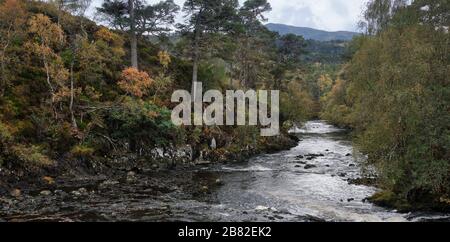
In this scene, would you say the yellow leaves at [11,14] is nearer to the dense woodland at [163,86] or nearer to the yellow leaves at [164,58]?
the dense woodland at [163,86]

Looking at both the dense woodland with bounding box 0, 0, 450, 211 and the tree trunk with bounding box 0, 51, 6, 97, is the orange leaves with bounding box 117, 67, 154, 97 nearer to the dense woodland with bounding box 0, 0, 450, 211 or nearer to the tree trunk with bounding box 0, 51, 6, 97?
the dense woodland with bounding box 0, 0, 450, 211

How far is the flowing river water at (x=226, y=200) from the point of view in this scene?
1944 centimetres

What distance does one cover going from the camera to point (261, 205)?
2236 cm

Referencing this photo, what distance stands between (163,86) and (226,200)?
16.1 meters

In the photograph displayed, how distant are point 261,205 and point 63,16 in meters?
19.7

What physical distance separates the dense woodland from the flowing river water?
9.12 feet

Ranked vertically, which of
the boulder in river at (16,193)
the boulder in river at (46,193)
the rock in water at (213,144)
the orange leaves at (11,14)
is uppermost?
the orange leaves at (11,14)

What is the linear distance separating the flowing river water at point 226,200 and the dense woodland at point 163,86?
2.78m

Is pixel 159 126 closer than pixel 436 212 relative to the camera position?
No

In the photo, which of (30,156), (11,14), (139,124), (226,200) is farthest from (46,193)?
(11,14)

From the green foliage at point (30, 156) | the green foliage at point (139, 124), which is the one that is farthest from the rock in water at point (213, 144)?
the green foliage at point (30, 156)

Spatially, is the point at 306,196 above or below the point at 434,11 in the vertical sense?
below

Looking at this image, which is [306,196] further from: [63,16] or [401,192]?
[63,16]
